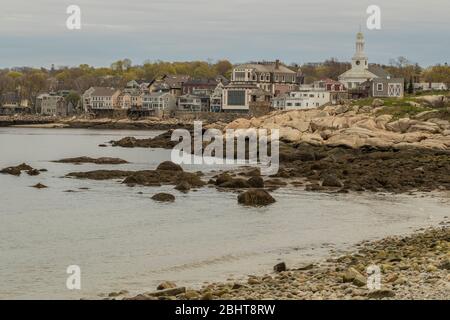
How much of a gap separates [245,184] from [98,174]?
9343 millimetres

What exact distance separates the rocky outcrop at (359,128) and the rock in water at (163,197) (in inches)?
996

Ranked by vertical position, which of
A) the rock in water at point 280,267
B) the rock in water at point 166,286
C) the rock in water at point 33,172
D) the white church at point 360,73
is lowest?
the rock in water at point 33,172

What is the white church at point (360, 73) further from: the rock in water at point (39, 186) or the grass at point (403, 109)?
the rock in water at point (39, 186)

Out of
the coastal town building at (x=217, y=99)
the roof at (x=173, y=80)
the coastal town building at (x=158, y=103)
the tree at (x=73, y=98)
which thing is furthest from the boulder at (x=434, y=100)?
Answer: the tree at (x=73, y=98)

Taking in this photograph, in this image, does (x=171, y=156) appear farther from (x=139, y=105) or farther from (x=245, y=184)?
(x=139, y=105)

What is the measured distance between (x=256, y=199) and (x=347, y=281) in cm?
1764

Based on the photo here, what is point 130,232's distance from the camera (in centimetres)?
2930

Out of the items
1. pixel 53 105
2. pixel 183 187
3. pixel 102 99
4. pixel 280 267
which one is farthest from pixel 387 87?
pixel 280 267

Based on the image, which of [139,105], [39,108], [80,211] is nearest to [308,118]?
[80,211]

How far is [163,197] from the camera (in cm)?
3762

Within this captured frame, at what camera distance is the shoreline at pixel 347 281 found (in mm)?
17562

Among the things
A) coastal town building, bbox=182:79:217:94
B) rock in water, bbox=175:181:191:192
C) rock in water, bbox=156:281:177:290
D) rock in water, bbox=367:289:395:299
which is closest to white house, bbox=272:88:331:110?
coastal town building, bbox=182:79:217:94

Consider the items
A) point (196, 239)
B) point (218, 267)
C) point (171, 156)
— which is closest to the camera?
point (218, 267)

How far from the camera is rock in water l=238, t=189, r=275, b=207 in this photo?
119 ft
